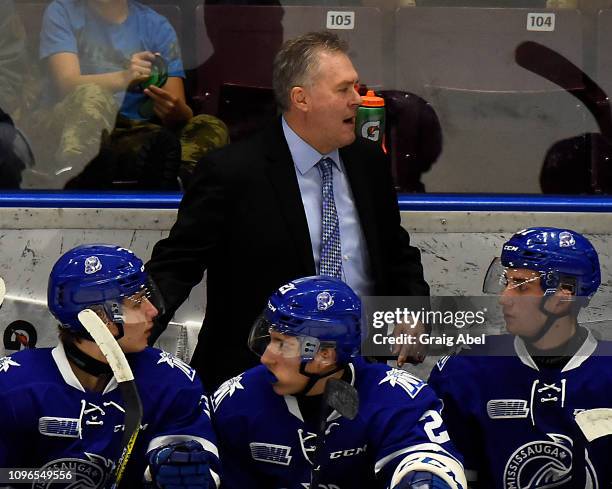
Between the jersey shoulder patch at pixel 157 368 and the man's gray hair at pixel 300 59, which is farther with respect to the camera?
the man's gray hair at pixel 300 59

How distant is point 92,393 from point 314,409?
1.79ft

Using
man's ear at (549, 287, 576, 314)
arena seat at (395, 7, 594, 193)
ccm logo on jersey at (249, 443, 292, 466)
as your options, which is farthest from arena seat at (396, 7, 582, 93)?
ccm logo on jersey at (249, 443, 292, 466)

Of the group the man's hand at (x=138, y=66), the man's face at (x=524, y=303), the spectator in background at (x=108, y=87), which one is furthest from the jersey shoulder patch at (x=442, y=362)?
the man's hand at (x=138, y=66)

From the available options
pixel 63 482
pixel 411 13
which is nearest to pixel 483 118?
pixel 411 13

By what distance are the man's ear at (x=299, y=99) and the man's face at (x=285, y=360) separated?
36.6 inches

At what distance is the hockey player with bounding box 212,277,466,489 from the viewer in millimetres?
3342

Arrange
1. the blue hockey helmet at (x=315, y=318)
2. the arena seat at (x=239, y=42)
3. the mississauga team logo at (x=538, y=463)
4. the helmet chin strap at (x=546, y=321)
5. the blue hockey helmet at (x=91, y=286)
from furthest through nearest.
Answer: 1. the arena seat at (x=239, y=42)
2. the helmet chin strap at (x=546, y=321)
3. the mississauga team logo at (x=538, y=463)
4. the blue hockey helmet at (x=91, y=286)
5. the blue hockey helmet at (x=315, y=318)

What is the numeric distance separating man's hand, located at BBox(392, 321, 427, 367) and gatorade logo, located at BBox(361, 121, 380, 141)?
104 centimetres

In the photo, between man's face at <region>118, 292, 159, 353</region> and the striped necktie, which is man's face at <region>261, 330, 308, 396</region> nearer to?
man's face at <region>118, 292, 159, 353</region>

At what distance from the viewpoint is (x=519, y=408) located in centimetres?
373

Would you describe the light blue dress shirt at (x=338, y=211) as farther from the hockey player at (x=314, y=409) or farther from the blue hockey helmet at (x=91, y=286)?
the blue hockey helmet at (x=91, y=286)

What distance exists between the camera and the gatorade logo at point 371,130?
480cm

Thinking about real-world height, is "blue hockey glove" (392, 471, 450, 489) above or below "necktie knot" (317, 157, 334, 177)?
below

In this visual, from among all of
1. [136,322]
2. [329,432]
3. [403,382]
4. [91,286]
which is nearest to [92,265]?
[91,286]
